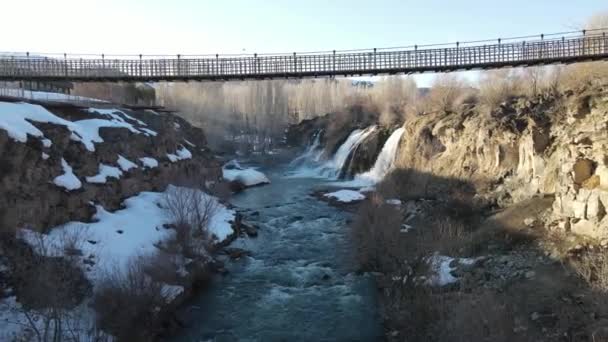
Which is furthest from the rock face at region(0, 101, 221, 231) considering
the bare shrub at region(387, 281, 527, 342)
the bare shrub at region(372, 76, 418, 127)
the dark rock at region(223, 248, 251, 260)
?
the bare shrub at region(372, 76, 418, 127)

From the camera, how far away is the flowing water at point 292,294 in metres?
17.4

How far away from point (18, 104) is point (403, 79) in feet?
202

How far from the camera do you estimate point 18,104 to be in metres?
24.9

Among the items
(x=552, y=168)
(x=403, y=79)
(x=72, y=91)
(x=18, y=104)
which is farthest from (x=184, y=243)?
(x=403, y=79)

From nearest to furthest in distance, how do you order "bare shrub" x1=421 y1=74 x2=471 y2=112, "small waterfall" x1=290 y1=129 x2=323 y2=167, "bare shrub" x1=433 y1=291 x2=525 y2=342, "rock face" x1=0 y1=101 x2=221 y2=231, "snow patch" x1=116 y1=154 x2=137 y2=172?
"bare shrub" x1=433 y1=291 x2=525 y2=342 < "rock face" x1=0 y1=101 x2=221 y2=231 < "snow patch" x1=116 y1=154 x2=137 y2=172 < "bare shrub" x1=421 y1=74 x2=471 y2=112 < "small waterfall" x1=290 y1=129 x2=323 y2=167

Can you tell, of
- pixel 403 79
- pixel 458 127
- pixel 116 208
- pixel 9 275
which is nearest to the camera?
pixel 9 275

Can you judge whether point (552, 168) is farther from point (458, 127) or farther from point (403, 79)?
point (403, 79)

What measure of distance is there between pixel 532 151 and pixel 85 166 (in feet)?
75.0

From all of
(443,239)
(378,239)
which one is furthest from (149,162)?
(443,239)

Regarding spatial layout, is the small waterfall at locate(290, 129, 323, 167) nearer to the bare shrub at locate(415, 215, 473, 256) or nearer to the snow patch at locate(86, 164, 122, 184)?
the snow patch at locate(86, 164, 122, 184)

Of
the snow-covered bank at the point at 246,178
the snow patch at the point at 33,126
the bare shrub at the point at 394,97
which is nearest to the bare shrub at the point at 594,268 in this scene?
the snow patch at the point at 33,126

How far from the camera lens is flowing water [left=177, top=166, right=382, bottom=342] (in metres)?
17.4

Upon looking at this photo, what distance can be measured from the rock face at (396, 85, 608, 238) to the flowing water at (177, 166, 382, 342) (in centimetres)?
851

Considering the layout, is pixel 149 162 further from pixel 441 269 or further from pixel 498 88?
pixel 498 88
